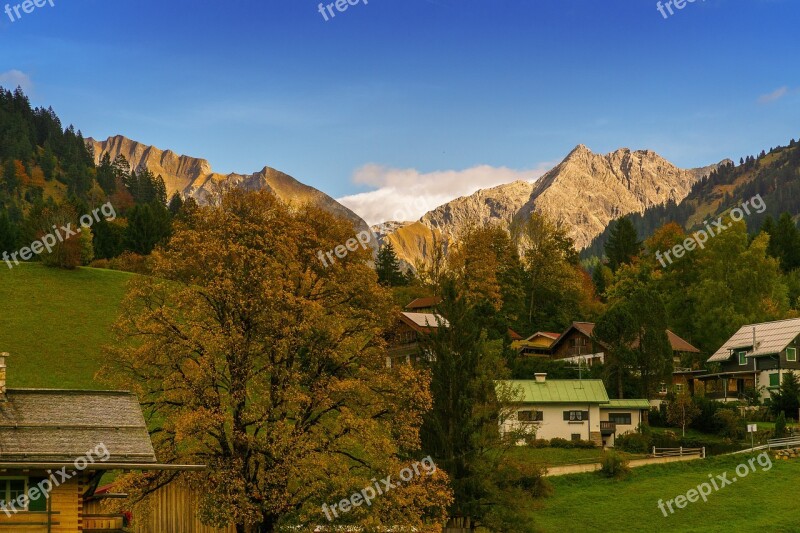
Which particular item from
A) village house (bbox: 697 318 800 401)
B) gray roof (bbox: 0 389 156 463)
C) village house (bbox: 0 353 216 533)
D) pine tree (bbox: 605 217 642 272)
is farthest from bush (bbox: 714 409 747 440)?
pine tree (bbox: 605 217 642 272)

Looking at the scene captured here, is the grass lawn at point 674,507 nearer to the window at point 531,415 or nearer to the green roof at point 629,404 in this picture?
the green roof at point 629,404

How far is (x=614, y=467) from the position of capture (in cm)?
6481

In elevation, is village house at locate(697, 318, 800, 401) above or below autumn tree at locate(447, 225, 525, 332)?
below

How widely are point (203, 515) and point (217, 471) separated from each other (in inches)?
68.0

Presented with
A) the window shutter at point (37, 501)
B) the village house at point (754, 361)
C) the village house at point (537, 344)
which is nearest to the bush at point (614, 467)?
the village house at point (754, 361)

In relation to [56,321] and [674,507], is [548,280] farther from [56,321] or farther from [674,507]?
[674,507]

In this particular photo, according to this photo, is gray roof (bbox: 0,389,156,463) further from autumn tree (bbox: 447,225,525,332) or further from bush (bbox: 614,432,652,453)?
autumn tree (bbox: 447,225,525,332)

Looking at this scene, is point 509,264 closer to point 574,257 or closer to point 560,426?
point 574,257

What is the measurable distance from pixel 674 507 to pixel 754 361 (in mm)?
41224

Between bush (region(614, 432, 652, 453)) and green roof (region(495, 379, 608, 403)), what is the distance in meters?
4.59

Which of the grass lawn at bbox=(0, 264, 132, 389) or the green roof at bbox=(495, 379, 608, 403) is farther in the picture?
the green roof at bbox=(495, 379, 608, 403)

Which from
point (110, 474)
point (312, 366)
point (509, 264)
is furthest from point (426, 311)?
point (312, 366)

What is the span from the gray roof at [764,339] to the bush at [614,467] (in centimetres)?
3347

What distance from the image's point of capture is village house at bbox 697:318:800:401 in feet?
303
